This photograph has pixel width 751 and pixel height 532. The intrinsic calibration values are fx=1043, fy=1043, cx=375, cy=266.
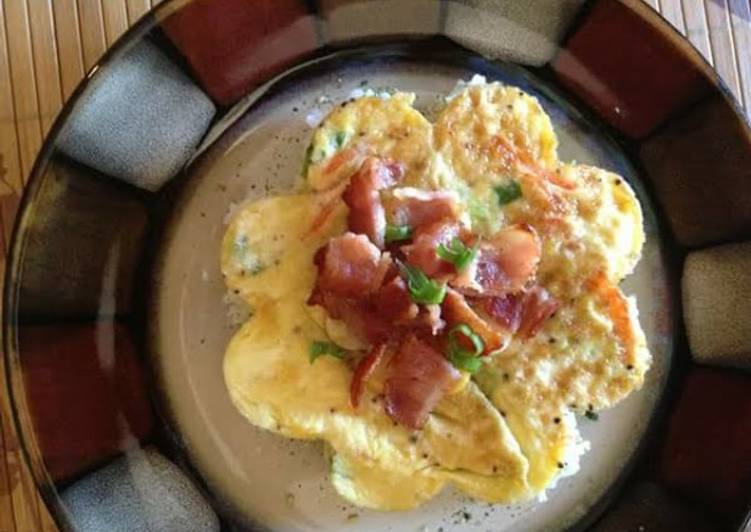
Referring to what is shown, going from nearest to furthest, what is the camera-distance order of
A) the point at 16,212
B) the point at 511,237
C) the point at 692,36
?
the point at 511,237 → the point at 16,212 → the point at 692,36

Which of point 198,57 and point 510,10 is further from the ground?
point 510,10

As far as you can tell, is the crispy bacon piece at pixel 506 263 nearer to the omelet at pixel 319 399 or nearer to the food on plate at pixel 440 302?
the food on plate at pixel 440 302

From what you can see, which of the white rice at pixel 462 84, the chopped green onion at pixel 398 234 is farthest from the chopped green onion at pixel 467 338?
the white rice at pixel 462 84

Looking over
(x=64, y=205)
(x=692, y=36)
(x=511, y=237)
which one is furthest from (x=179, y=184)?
(x=692, y=36)

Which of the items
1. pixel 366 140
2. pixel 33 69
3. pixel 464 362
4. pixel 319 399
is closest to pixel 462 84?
pixel 366 140

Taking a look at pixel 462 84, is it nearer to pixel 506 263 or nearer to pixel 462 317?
pixel 506 263

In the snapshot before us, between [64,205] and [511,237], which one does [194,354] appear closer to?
[64,205]
